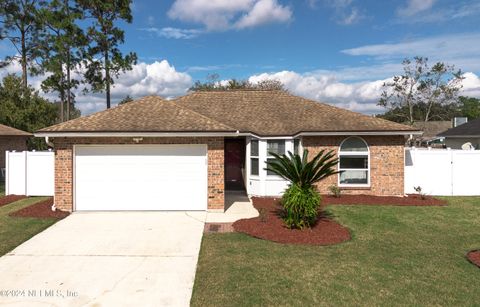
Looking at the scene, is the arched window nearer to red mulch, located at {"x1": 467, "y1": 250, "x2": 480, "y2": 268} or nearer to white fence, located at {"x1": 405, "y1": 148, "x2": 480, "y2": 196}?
white fence, located at {"x1": 405, "y1": 148, "x2": 480, "y2": 196}

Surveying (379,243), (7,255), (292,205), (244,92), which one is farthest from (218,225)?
(244,92)

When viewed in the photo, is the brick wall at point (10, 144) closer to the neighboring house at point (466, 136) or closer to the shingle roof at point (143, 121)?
the shingle roof at point (143, 121)

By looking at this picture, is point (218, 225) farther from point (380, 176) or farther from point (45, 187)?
point (45, 187)

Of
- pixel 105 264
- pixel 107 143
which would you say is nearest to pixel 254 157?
pixel 107 143

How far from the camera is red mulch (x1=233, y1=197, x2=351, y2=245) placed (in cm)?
838

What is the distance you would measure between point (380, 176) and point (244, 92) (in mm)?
8029

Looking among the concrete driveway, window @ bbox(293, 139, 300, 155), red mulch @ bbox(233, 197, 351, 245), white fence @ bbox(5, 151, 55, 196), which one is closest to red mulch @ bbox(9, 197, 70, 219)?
the concrete driveway

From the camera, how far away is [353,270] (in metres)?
6.48

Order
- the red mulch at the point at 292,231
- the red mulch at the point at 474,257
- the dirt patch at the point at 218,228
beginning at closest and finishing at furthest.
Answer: the red mulch at the point at 474,257 < the red mulch at the point at 292,231 < the dirt patch at the point at 218,228

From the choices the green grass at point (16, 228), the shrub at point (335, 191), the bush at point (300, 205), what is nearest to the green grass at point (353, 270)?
the bush at point (300, 205)

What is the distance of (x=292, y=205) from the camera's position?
355 inches

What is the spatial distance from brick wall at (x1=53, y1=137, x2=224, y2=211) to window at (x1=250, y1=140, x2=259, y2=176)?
3.14 meters

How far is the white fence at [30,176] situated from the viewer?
1447 cm

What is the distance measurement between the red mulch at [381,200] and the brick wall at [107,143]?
155 inches
